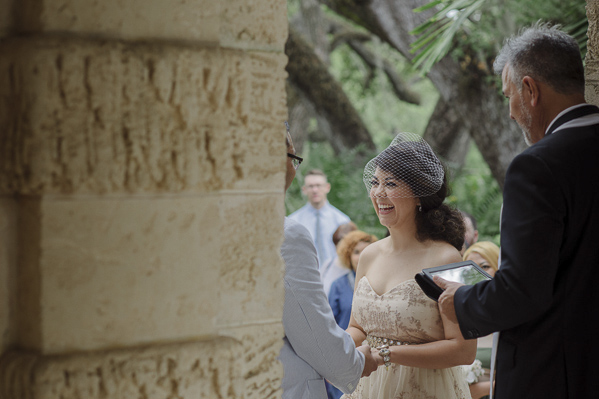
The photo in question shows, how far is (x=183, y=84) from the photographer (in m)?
1.45

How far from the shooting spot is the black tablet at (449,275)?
223 cm

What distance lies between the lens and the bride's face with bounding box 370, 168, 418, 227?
2.78m

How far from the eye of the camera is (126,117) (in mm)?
1400

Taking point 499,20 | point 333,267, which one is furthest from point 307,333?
point 499,20

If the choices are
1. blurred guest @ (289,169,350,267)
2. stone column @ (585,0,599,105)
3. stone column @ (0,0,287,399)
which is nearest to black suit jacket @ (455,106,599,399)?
stone column @ (585,0,599,105)

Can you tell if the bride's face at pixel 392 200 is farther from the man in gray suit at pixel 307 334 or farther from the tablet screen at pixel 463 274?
the man in gray suit at pixel 307 334

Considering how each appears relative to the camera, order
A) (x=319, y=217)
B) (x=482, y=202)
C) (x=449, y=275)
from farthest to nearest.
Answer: (x=482, y=202)
(x=319, y=217)
(x=449, y=275)

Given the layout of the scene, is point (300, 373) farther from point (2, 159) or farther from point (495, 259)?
point (495, 259)

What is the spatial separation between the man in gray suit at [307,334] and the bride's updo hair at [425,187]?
2.39 feet

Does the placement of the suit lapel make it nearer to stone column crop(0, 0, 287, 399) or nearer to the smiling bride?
the smiling bride

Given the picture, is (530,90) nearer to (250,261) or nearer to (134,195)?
(250,261)

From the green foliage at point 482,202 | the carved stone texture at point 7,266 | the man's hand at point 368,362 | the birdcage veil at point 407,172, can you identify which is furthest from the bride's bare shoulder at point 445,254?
the green foliage at point 482,202

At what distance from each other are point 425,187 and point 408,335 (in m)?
0.66

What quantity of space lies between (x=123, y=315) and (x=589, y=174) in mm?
1424
